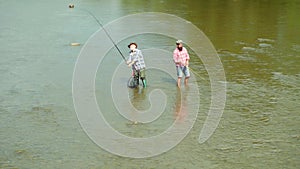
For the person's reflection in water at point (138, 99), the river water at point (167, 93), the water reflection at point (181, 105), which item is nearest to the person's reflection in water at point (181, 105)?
the water reflection at point (181, 105)

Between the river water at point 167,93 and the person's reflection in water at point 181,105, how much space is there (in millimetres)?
215

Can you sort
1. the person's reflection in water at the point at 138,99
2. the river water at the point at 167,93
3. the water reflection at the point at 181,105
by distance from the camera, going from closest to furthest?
the river water at the point at 167,93, the water reflection at the point at 181,105, the person's reflection in water at the point at 138,99

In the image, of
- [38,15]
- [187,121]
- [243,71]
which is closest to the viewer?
[187,121]

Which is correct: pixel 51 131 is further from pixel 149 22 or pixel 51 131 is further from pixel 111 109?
pixel 149 22

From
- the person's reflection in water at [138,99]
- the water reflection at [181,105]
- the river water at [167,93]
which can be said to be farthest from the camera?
the person's reflection in water at [138,99]

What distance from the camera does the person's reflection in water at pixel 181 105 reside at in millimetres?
10992

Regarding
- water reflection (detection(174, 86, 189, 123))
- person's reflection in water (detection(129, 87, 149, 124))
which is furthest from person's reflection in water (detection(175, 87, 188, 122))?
person's reflection in water (detection(129, 87, 149, 124))

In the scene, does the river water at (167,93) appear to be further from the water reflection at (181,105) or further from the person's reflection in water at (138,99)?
the water reflection at (181,105)

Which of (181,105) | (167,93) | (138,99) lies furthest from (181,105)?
(138,99)

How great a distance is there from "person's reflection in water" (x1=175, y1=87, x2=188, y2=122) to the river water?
0.22 m

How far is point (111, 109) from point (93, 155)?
2.78 m

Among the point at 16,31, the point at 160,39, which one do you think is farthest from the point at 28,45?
the point at 160,39

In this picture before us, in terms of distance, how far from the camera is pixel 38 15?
29.2 m

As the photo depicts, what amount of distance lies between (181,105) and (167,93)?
106 centimetres
